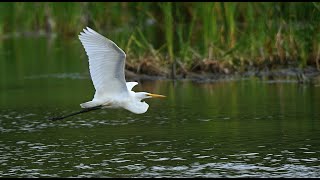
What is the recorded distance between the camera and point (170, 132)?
40.9ft

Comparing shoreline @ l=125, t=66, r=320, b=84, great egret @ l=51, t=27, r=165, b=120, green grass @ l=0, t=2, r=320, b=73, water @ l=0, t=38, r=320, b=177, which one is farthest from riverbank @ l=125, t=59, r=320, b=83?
great egret @ l=51, t=27, r=165, b=120

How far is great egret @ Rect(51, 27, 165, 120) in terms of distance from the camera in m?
10.9

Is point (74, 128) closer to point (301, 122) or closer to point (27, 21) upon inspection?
point (301, 122)

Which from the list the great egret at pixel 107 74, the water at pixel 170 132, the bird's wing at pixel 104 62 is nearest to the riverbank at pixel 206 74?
the water at pixel 170 132

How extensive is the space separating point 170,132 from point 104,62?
1818mm

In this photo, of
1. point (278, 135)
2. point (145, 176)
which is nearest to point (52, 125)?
point (278, 135)

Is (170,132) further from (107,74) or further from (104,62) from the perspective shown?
(104,62)

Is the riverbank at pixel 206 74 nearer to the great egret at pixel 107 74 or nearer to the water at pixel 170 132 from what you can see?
the water at pixel 170 132

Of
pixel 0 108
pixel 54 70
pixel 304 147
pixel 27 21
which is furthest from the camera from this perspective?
pixel 27 21

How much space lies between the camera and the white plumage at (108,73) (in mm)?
10898

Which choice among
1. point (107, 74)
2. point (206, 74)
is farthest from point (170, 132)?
point (206, 74)

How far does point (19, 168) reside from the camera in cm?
990

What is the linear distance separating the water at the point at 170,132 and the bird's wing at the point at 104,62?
70 cm

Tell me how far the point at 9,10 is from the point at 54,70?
28.1 ft
